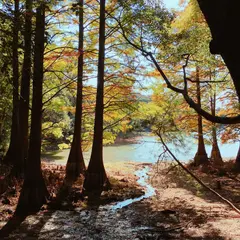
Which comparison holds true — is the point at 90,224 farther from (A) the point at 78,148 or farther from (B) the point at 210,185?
(B) the point at 210,185

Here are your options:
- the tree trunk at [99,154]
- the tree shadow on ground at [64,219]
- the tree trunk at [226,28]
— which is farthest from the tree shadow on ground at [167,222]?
the tree trunk at [226,28]

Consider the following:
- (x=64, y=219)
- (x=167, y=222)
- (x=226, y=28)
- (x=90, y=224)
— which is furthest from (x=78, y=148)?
(x=226, y=28)

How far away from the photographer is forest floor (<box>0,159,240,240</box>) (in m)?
5.62

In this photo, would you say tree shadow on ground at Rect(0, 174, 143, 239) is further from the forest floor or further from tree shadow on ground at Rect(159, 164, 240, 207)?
tree shadow on ground at Rect(159, 164, 240, 207)

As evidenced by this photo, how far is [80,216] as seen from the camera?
23.0 ft

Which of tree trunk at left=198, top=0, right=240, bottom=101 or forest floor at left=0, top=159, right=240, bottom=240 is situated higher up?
tree trunk at left=198, top=0, right=240, bottom=101

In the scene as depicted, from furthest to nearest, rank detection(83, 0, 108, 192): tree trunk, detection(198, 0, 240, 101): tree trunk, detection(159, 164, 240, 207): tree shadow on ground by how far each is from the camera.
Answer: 1. detection(83, 0, 108, 192): tree trunk
2. detection(159, 164, 240, 207): tree shadow on ground
3. detection(198, 0, 240, 101): tree trunk

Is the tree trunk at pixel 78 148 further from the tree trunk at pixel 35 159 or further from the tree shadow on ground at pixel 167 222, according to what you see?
the tree shadow on ground at pixel 167 222

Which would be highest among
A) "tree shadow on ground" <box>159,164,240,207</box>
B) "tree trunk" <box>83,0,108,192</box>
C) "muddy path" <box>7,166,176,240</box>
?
"tree trunk" <box>83,0,108,192</box>

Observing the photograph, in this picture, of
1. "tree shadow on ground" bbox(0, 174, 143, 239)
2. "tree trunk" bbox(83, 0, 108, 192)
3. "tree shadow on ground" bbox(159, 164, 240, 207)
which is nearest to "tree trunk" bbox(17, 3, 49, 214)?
"tree shadow on ground" bbox(0, 174, 143, 239)

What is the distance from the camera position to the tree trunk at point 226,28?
140 cm

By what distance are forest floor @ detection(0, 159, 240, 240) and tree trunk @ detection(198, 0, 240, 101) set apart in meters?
2.70

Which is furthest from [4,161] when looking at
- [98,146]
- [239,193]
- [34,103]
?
[239,193]

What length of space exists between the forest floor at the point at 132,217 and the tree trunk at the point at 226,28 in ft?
8.87
